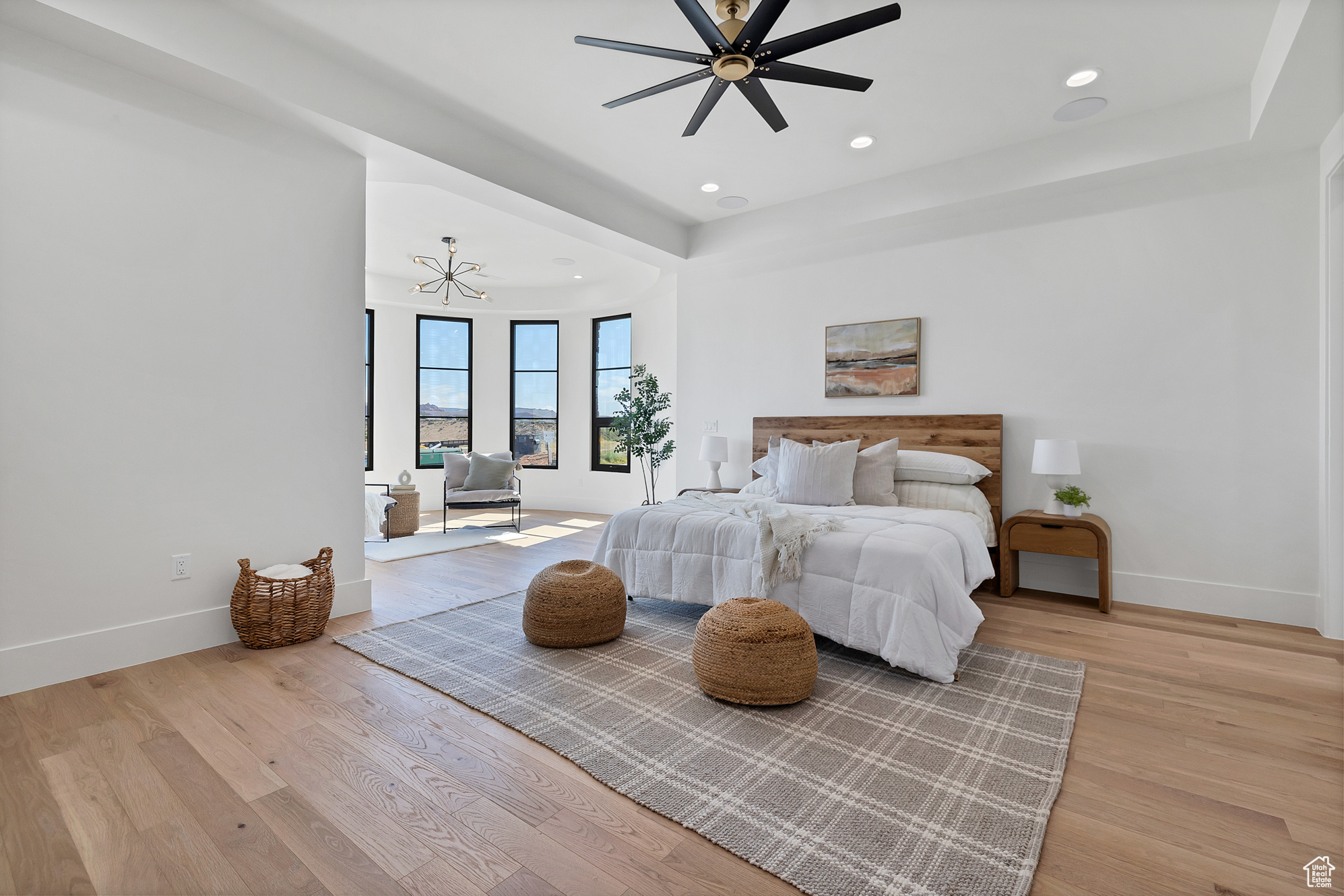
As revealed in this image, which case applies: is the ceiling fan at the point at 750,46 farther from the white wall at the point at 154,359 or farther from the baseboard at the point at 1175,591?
the baseboard at the point at 1175,591

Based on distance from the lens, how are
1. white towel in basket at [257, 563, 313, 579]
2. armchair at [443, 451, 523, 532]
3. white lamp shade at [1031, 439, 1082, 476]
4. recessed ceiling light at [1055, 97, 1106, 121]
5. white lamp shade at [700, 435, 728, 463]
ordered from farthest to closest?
1. armchair at [443, 451, 523, 532]
2. white lamp shade at [700, 435, 728, 463]
3. white lamp shade at [1031, 439, 1082, 476]
4. recessed ceiling light at [1055, 97, 1106, 121]
5. white towel in basket at [257, 563, 313, 579]

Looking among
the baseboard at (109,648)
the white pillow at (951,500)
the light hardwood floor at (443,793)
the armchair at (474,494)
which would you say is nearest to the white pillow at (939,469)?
the white pillow at (951,500)

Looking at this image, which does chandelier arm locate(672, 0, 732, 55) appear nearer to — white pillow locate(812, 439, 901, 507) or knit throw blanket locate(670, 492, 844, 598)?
knit throw blanket locate(670, 492, 844, 598)

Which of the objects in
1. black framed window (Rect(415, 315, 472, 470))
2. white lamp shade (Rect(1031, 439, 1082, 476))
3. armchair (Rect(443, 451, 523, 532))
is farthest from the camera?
black framed window (Rect(415, 315, 472, 470))

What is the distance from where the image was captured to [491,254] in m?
6.34

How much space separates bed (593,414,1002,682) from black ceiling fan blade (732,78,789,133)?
1.98 metres

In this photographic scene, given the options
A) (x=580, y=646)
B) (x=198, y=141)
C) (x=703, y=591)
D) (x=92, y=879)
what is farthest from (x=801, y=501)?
(x=198, y=141)

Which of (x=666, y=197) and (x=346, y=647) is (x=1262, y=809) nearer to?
(x=346, y=647)

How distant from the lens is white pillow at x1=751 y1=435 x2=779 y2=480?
454cm

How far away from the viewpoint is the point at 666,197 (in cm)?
478

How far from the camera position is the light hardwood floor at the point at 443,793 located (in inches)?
56.7

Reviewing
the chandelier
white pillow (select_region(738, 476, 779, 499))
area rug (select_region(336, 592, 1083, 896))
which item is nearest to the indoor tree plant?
white pillow (select_region(738, 476, 779, 499))

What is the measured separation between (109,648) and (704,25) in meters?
3.57

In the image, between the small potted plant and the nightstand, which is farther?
the small potted plant
